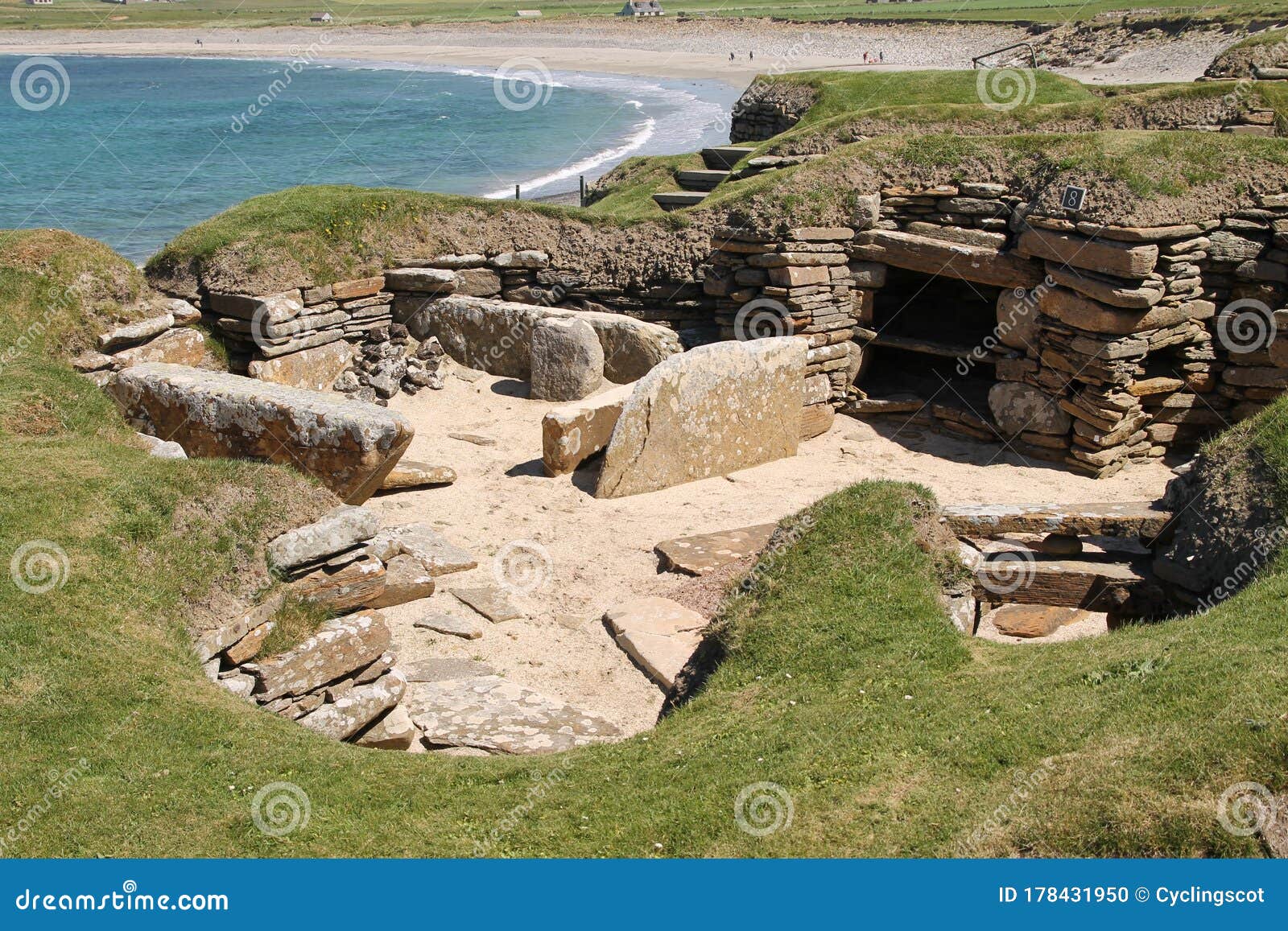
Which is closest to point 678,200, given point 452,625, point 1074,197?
point 1074,197

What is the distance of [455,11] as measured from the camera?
106875 mm

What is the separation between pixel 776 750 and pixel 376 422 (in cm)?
546

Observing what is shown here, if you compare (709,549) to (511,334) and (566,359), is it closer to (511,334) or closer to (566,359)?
(566,359)

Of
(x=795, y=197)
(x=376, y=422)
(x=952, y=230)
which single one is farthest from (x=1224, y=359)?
(x=376, y=422)

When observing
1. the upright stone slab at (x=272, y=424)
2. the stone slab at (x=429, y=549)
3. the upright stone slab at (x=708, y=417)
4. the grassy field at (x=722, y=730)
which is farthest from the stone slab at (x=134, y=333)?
the upright stone slab at (x=708, y=417)

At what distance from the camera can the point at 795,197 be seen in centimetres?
1442

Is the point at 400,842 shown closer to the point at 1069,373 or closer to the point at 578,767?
the point at 578,767

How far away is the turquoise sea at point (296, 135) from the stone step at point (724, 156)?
1420 cm

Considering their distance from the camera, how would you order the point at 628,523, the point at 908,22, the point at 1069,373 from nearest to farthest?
the point at 628,523 → the point at 1069,373 → the point at 908,22

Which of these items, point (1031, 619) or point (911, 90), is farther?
point (911, 90)

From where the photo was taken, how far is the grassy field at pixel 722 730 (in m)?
5.39

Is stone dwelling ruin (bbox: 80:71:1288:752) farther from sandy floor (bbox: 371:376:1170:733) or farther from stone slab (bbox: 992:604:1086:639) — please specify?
stone slab (bbox: 992:604:1086:639)

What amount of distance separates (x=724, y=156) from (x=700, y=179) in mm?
1807

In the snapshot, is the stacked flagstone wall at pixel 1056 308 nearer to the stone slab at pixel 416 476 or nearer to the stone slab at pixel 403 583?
the stone slab at pixel 416 476
